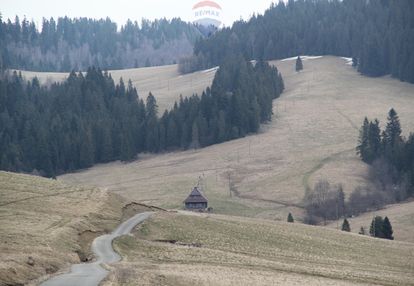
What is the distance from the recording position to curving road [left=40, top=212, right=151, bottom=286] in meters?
34.2

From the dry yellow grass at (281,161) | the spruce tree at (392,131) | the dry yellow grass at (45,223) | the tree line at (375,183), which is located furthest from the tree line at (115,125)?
the dry yellow grass at (45,223)

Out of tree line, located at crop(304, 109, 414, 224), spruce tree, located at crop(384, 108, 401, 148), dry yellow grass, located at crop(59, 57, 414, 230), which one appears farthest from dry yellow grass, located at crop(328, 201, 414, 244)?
spruce tree, located at crop(384, 108, 401, 148)

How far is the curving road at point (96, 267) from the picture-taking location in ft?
112

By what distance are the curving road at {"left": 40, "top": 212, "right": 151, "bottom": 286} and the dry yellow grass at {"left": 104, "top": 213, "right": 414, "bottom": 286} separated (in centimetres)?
63

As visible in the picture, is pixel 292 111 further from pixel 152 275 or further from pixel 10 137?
pixel 152 275

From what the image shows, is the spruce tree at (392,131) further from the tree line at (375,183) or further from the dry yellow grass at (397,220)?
the dry yellow grass at (397,220)

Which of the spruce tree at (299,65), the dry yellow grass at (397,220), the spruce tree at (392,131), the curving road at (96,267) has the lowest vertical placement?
the dry yellow grass at (397,220)

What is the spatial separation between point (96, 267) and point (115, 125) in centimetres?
11460

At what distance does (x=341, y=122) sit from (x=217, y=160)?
98.2 ft

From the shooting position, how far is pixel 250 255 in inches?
1972

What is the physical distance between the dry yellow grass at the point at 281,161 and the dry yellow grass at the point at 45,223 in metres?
37.3

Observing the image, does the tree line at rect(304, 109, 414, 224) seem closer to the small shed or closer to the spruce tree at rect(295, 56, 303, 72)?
the small shed

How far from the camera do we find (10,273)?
3428 centimetres

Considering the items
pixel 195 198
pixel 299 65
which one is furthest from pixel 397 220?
pixel 299 65
